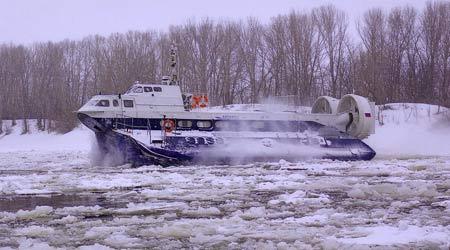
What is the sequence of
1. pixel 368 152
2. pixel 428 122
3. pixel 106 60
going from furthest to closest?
pixel 106 60
pixel 428 122
pixel 368 152

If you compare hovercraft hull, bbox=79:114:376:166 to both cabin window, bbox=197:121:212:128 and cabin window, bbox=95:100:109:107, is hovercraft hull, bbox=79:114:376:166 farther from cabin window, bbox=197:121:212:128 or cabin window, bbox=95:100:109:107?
cabin window, bbox=95:100:109:107

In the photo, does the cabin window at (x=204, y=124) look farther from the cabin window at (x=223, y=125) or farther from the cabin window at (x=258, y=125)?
the cabin window at (x=258, y=125)

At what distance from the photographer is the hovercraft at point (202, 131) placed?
57.5 feet

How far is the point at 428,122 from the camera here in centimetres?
3275

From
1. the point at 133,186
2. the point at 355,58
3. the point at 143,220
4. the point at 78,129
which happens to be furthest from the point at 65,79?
the point at 143,220

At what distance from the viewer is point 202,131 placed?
60.2ft

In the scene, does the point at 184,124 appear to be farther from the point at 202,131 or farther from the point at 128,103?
the point at 128,103

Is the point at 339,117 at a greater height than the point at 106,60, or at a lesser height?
lesser

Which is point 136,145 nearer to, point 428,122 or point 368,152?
point 368,152

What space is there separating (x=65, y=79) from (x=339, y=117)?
3873 cm

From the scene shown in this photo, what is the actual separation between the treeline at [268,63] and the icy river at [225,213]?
2713 centimetres

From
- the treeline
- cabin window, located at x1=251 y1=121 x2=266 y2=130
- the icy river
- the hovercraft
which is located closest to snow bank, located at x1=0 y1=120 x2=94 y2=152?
the treeline

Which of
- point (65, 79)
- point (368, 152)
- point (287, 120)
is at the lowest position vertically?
point (368, 152)

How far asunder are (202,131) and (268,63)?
26646 mm
